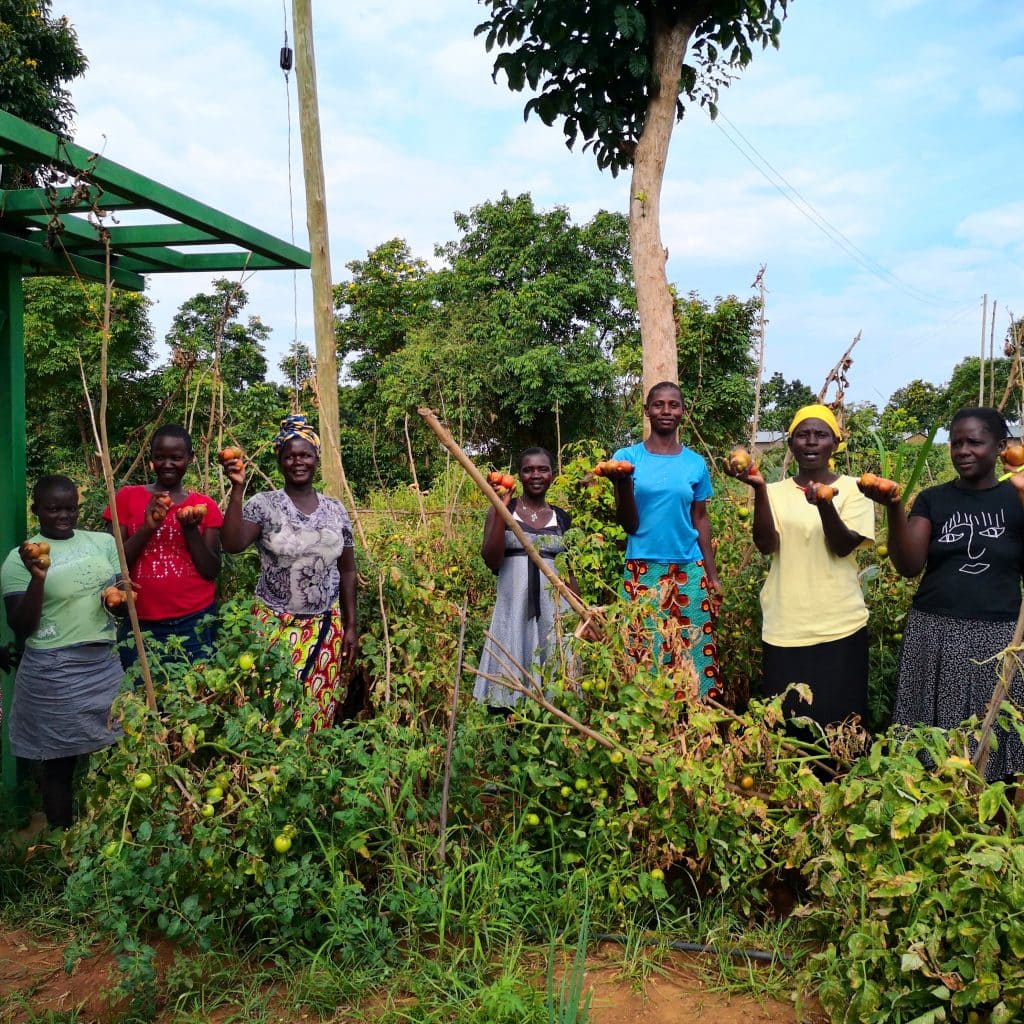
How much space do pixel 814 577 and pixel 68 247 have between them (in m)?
3.56

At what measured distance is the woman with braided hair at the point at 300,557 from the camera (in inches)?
124

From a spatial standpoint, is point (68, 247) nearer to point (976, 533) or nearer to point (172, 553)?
point (172, 553)

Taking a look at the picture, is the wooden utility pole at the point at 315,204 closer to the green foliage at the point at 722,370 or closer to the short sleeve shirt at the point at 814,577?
the short sleeve shirt at the point at 814,577

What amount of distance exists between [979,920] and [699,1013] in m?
0.77

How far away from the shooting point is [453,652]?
3609mm

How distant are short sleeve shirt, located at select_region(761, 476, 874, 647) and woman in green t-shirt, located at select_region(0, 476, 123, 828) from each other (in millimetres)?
2503

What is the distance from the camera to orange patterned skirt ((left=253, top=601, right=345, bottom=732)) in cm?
309

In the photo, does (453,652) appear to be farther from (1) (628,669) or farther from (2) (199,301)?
(2) (199,301)

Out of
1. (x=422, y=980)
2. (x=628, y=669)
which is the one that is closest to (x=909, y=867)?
(x=628, y=669)

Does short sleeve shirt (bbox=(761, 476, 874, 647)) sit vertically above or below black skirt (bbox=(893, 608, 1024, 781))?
above

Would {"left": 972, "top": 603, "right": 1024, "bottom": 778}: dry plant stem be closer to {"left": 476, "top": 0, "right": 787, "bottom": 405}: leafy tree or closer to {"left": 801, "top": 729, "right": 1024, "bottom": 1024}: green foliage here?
{"left": 801, "top": 729, "right": 1024, "bottom": 1024}: green foliage

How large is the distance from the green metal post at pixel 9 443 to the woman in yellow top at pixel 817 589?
305cm

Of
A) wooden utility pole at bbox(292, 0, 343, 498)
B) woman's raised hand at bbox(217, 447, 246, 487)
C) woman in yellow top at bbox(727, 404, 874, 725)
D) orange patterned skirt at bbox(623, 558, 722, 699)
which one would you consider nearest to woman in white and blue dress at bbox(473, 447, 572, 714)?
orange patterned skirt at bbox(623, 558, 722, 699)

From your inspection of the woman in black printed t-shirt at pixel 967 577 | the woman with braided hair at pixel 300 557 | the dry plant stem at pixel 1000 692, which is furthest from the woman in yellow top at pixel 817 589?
the woman with braided hair at pixel 300 557
